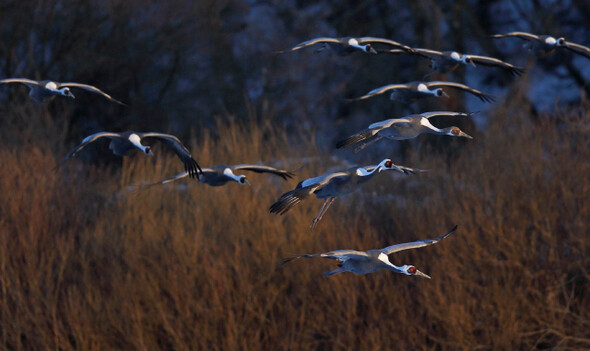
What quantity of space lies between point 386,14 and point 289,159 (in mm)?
13408

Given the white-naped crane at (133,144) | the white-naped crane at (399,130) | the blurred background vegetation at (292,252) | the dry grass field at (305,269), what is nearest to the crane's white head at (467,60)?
the white-naped crane at (399,130)

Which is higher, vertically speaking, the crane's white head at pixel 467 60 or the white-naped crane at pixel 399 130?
the crane's white head at pixel 467 60

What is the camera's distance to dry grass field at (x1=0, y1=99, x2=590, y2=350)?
12.4 metres

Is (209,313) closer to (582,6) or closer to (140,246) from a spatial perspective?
(140,246)

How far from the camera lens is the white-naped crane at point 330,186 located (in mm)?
2385

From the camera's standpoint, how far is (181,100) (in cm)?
2670

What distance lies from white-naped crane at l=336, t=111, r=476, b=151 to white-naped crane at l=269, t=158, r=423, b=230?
4.0 inches

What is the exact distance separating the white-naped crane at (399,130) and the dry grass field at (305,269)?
9.41 meters

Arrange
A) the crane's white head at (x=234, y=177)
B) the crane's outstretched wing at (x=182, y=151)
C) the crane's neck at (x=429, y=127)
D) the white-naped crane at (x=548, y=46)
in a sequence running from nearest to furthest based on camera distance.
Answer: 1. the crane's neck at (x=429, y=127)
2. the crane's outstretched wing at (x=182, y=151)
3. the crane's white head at (x=234, y=177)
4. the white-naped crane at (x=548, y=46)

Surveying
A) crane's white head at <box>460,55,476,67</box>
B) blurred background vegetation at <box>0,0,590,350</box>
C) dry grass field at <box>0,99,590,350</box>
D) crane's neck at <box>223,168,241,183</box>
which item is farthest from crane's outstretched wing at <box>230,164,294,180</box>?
dry grass field at <box>0,99,590,350</box>

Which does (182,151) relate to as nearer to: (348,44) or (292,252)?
(348,44)

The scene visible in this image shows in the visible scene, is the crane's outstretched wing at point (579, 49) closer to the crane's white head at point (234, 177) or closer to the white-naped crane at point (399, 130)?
the white-naped crane at point (399, 130)

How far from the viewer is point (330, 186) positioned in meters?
2.64

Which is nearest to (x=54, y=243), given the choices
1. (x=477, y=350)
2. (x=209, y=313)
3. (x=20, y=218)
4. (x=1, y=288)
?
(x=20, y=218)
